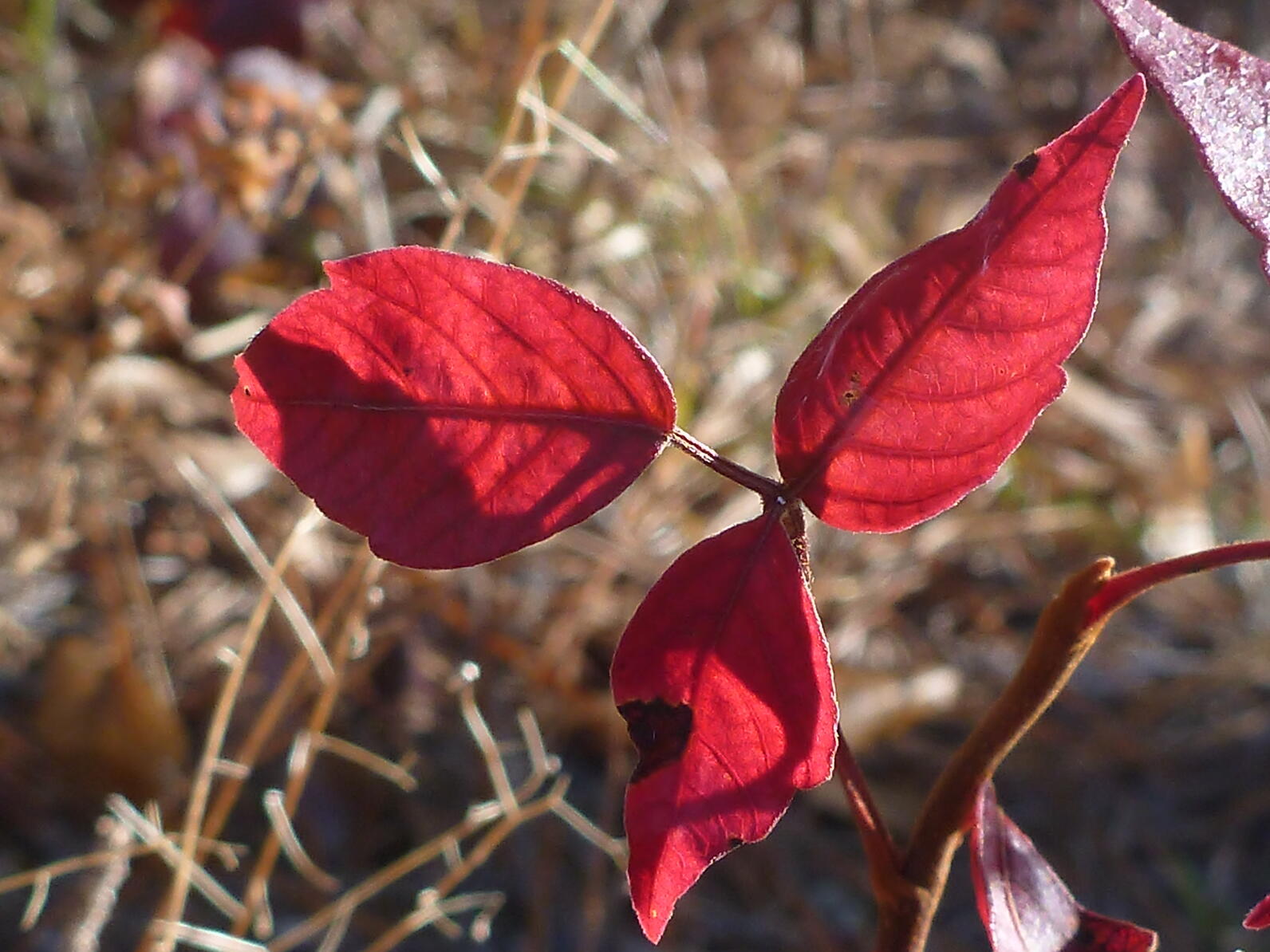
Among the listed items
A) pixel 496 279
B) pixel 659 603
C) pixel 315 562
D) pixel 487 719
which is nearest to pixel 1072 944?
pixel 659 603

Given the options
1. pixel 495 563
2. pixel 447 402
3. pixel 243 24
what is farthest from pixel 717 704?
pixel 243 24

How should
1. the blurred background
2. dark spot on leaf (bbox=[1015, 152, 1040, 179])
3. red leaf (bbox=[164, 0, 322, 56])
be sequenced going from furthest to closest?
red leaf (bbox=[164, 0, 322, 56])
the blurred background
dark spot on leaf (bbox=[1015, 152, 1040, 179])

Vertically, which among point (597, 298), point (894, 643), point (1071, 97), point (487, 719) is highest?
point (1071, 97)

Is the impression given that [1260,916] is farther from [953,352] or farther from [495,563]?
[495,563]

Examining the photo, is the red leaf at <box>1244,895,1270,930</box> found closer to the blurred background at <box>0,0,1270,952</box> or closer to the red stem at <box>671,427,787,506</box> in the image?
the red stem at <box>671,427,787,506</box>

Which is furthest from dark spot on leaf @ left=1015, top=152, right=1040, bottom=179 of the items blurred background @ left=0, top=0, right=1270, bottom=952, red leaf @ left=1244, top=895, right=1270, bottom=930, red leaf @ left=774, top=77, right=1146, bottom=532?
blurred background @ left=0, top=0, right=1270, bottom=952

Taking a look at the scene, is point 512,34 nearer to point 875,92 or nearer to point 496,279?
point 875,92

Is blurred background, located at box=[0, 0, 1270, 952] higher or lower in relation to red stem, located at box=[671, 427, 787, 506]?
lower
